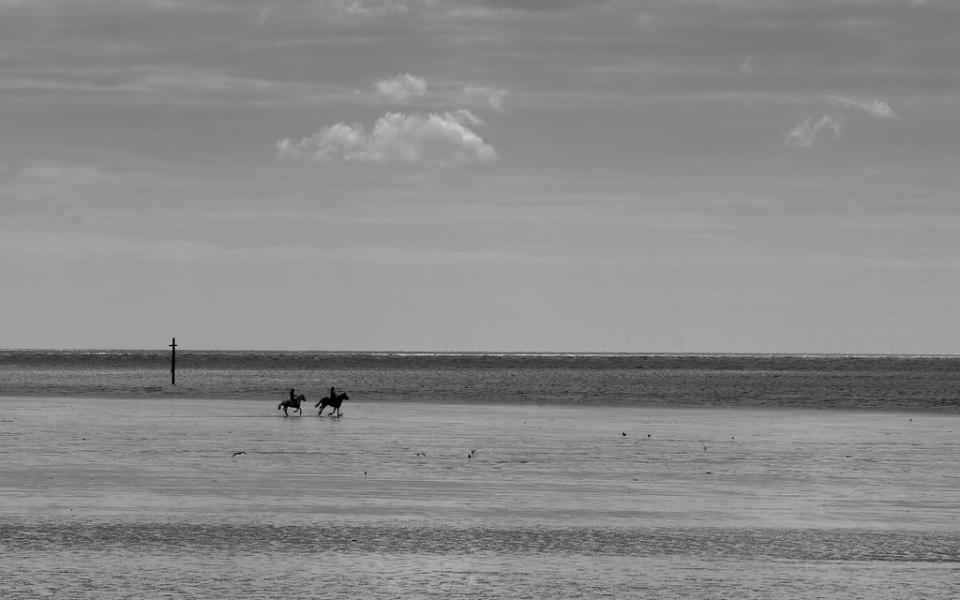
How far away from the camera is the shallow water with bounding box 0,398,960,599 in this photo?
1700 centimetres

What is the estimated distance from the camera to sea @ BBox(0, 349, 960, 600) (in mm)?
17031

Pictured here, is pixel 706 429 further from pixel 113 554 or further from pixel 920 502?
pixel 113 554

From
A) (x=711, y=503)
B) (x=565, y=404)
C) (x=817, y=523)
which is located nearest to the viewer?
(x=817, y=523)

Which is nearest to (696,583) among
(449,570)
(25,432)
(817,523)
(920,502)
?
(449,570)

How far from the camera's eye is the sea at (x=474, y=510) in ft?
55.9

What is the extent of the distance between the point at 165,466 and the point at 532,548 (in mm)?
13896

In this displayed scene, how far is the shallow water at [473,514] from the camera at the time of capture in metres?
17.0

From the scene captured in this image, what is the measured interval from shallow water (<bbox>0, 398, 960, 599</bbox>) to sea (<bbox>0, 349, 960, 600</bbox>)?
70mm

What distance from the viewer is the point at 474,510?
23.5 m

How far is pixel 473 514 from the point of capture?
22984mm

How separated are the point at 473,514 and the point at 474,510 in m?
0.53

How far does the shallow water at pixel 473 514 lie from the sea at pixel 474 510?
70mm

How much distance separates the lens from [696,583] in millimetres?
16969

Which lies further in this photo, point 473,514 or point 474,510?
point 474,510
